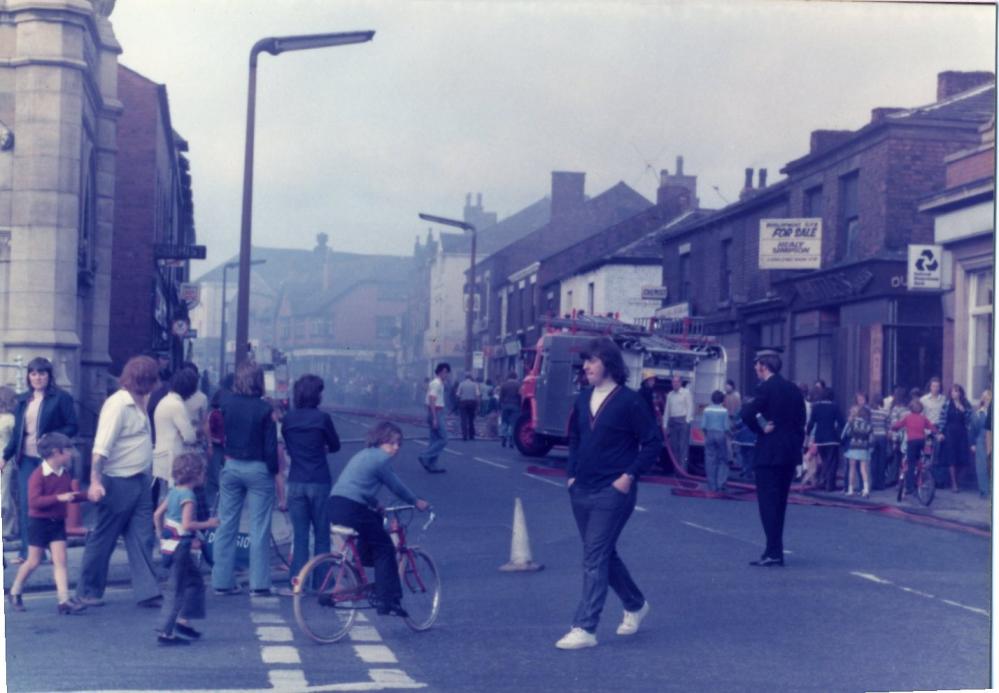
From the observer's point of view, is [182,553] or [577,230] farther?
[577,230]

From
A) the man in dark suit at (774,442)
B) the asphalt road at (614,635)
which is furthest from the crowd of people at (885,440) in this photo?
the man in dark suit at (774,442)

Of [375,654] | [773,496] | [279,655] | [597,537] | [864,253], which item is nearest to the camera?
[279,655]

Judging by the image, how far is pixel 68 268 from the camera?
49.4 feet

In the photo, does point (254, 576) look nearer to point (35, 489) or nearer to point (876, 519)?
point (35, 489)

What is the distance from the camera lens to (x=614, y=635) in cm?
893

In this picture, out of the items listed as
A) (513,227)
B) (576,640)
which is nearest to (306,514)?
(576,640)

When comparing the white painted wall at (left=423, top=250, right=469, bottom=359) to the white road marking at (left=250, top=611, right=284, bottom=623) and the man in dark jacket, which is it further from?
the man in dark jacket

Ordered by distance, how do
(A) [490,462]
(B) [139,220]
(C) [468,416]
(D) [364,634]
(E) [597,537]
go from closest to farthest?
(E) [597,537], (D) [364,634], (B) [139,220], (A) [490,462], (C) [468,416]

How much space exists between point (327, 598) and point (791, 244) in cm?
2226

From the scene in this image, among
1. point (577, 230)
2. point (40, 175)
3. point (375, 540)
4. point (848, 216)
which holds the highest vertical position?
point (577, 230)

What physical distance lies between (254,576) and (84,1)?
25.8 feet

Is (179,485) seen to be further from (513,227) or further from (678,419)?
(513,227)

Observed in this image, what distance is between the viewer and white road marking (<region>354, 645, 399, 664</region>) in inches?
318

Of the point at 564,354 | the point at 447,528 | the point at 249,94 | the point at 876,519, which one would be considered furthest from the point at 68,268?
the point at 564,354
